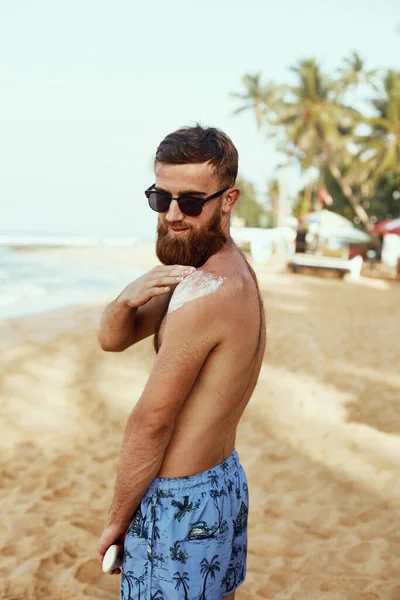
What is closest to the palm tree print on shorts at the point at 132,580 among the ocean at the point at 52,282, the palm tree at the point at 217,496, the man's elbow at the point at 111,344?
the palm tree at the point at 217,496

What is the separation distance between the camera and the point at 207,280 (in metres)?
1.55

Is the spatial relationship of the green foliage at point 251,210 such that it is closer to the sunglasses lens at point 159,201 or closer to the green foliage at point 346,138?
the green foliage at point 346,138

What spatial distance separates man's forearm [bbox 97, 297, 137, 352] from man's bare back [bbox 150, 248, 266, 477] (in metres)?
0.21

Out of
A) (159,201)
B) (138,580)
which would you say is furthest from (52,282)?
(138,580)

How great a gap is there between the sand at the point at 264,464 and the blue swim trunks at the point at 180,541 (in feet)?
5.57

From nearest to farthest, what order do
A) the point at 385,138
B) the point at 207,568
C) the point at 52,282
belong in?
1. the point at 207,568
2. the point at 52,282
3. the point at 385,138

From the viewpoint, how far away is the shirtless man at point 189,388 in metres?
1.52

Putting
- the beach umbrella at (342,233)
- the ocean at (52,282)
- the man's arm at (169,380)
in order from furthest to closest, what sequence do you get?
the beach umbrella at (342,233)
the ocean at (52,282)
the man's arm at (169,380)

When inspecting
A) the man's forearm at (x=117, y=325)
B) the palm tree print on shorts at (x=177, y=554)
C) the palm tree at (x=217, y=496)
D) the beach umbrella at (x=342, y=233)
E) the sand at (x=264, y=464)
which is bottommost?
the beach umbrella at (x=342, y=233)

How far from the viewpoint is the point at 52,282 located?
66.4 feet

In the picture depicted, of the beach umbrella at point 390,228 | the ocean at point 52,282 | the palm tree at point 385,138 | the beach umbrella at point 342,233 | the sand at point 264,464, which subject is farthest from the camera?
the palm tree at point 385,138

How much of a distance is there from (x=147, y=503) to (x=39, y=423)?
430cm

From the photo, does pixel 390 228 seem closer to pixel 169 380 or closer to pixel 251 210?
pixel 169 380

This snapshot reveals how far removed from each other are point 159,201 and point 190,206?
12 cm
